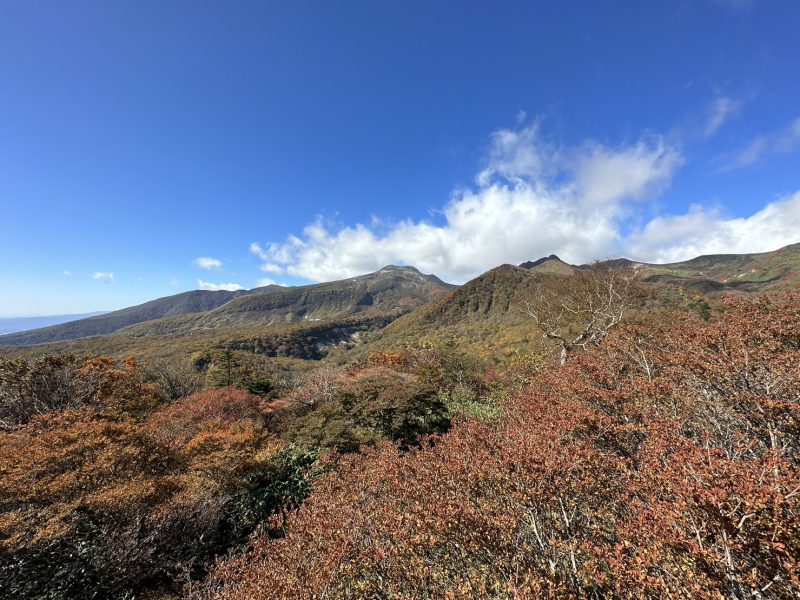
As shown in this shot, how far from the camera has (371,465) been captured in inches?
295

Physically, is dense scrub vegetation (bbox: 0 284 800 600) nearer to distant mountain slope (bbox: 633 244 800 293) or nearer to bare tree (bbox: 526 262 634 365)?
bare tree (bbox: 526 262 634 365)

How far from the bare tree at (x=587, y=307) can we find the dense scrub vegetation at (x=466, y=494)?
587cm

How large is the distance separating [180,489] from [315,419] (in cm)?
487

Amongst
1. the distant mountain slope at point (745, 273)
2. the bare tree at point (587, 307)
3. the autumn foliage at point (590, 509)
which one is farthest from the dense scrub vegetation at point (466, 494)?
the distant mountain slope at point (745, 273)

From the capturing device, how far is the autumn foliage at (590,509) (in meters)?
3.02

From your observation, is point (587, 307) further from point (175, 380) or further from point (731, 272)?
point (731, 272)

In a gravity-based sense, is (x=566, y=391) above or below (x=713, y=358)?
below

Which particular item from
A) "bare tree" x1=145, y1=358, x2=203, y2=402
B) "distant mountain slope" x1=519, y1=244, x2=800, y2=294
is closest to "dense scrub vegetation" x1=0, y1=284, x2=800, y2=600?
"bare tree" x1=145, y1=358, x2=203, y2=402

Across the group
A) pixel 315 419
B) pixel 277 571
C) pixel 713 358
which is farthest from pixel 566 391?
pixel 315 419

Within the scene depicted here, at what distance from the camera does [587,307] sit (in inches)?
1065

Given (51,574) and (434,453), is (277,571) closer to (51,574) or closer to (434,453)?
(434,453)

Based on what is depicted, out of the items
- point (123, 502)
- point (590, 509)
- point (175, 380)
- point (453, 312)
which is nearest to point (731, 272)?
point (453, 312)

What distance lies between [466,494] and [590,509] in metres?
1.69

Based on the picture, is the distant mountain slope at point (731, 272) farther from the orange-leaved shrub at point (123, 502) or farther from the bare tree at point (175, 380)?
the orange-leaved shrub at point (123, 502)
